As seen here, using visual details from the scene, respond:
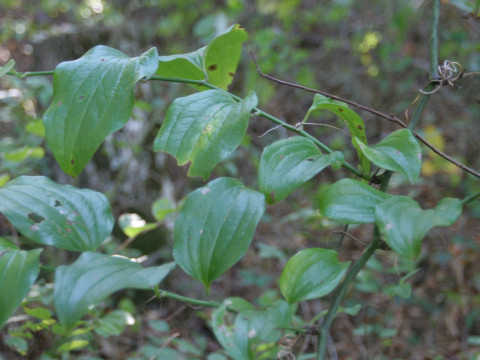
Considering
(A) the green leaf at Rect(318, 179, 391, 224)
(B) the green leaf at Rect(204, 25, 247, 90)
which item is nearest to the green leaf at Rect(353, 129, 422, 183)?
(A) the green leaf at Rect(318, 179, 391, 224)

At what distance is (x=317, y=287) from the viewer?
64cm

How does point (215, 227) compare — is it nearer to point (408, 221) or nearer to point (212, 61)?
point (408, 221)

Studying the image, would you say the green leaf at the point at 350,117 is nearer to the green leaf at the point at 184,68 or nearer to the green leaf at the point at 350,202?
the green leaf at the point at 350,202

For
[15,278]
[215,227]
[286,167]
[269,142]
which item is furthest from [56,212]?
[269,142]

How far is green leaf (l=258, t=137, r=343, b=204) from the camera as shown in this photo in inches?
23.5

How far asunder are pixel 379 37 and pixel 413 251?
11.2 ft

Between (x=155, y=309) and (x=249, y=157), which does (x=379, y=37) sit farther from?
(x=155, y=309)

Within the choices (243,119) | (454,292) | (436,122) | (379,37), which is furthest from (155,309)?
(379,37)

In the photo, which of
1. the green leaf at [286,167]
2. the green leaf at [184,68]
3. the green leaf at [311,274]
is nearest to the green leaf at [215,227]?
the green leaf at [286,167]

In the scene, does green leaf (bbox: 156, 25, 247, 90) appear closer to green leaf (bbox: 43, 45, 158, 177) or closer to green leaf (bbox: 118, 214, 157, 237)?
green leaf (bbox: 43, 45, 158, 177)

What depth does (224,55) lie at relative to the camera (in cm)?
80

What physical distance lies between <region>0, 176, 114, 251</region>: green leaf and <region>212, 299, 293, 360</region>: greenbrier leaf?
249mm

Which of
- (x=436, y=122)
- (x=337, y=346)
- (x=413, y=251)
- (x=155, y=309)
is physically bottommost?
(x=155, y=309)

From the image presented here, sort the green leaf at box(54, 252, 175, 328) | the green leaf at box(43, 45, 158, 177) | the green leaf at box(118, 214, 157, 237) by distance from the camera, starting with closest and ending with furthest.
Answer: the green leaf at box(54, 252, 175, 328) → the green leaf at box(43, 45, 158, 177) → the green leaf at box(118, 214, 157, 237)
